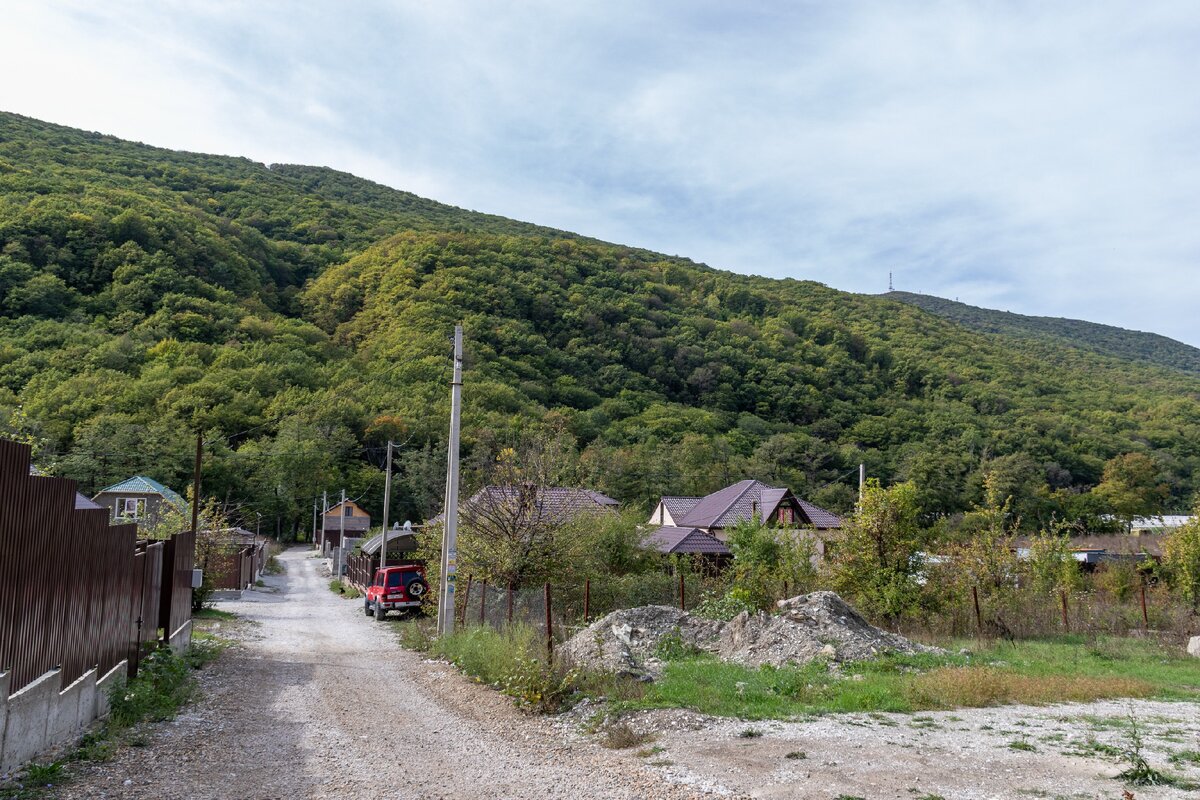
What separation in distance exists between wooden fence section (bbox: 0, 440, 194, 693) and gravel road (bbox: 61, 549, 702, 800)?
1.18 m

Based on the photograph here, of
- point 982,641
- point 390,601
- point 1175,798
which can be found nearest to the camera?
point 1175,798

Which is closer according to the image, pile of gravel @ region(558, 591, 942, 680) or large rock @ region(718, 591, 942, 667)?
pile of gravel @ region(558, 591, 942, 680)

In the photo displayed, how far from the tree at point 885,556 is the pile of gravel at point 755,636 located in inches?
119

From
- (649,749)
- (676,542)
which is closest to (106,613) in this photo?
(649,749)

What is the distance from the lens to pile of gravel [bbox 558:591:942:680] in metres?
14.4

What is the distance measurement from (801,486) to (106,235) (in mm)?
72051

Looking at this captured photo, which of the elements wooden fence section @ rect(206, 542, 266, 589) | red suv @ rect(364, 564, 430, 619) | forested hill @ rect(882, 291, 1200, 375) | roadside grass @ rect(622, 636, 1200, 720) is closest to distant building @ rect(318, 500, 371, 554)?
wooden fence section @ rect(206, 542, 266, 589)

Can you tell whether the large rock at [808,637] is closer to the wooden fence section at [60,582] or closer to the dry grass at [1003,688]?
the dry grass at [1003,688]

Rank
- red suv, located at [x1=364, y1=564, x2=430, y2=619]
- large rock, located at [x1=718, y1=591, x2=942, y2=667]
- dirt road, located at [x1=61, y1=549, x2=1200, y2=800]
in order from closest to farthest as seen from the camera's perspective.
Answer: dirt road, located at [x1=61, y1=549, x2=1200, y2=800] < large rock, located at [x1=718, y1=591, x2=942, y2=667] < red suv, located at [x1=364, y1=564, x2=430, y2=619]

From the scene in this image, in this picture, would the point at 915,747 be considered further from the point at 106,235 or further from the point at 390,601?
the point at 106,235

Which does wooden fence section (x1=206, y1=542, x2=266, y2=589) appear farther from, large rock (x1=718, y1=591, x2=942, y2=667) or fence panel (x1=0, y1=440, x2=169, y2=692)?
large rock (x1=718, y1=591, x2=942, y2=667)

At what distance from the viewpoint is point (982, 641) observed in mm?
18078

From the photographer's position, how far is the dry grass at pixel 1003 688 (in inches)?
437

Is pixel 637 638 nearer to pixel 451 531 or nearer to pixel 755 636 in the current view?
pixel 755 636
